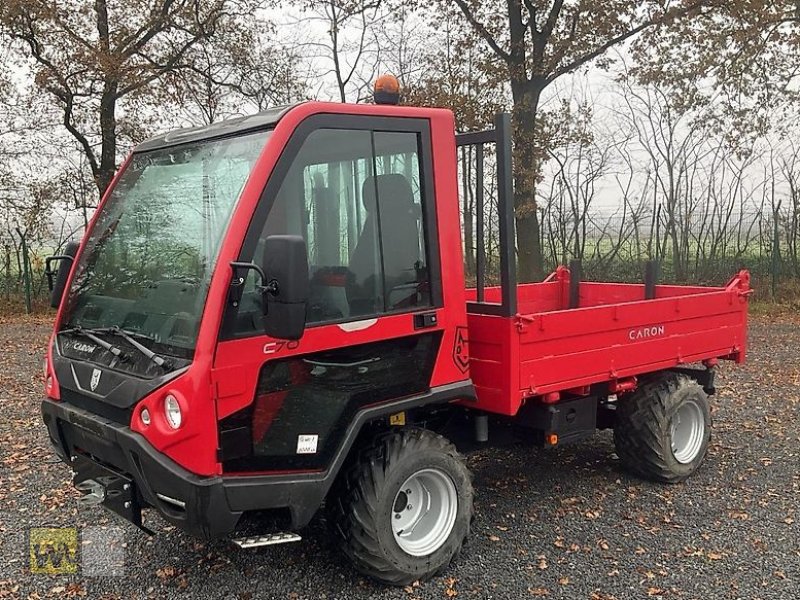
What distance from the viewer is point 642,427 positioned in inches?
188

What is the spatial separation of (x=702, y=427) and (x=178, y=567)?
11.8ft

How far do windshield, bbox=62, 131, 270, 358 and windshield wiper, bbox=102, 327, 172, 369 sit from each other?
0.08ft

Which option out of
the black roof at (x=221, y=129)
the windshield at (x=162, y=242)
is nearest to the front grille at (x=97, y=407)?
the windshield at (x=162, y=242)

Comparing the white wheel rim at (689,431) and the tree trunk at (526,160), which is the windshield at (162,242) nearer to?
the white wheel rim at (689,431)

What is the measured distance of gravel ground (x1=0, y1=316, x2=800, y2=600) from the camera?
11.5 ft

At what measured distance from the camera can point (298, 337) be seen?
→ 278cm

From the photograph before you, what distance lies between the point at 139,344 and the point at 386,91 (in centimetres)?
172

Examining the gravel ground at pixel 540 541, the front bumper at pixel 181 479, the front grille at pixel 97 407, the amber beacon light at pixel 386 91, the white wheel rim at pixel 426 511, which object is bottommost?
the gravel ground at pixel 540 541

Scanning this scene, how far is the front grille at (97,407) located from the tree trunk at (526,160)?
380 inches

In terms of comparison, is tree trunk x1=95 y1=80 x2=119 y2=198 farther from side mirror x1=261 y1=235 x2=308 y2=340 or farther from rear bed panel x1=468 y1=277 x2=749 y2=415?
side mirror x1=261 y1=235 x2=308 y2=340

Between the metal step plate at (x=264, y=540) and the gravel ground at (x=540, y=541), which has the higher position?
the metal step plate at (x=264, y=540)

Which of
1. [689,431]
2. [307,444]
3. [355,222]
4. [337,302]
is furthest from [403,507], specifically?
[689,431]

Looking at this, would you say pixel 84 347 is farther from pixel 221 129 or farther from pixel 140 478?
pixel 221 129

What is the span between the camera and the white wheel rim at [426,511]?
142 inches
